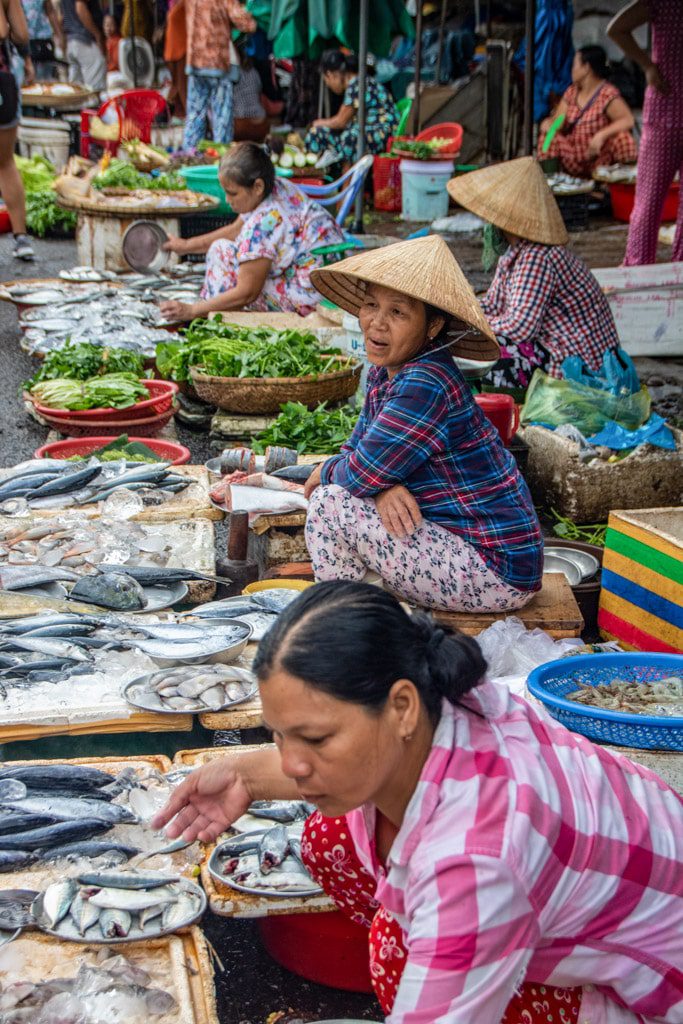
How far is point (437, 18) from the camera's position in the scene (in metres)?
15.9

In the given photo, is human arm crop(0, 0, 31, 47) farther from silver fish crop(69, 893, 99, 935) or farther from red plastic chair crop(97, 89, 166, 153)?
silver fish crop(69, 893, 99, 935)

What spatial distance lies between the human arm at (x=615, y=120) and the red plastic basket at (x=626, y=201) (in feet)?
1.58

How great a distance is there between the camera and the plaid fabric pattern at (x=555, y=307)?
5.61m

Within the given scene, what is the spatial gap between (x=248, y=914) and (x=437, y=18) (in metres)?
15.8

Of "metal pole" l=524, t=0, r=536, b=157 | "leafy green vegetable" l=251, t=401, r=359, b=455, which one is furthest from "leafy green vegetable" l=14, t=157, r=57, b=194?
"leafy green vegetable" l=251, t=401, r=359, b=455

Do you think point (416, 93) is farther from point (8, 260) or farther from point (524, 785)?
point (524, 785)

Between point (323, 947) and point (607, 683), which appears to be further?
point (607, 683)

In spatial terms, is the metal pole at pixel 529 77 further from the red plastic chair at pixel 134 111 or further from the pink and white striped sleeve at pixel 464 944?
the red plastic chair at pixel 134 111

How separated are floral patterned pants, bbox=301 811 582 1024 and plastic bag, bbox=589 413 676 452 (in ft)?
10.6

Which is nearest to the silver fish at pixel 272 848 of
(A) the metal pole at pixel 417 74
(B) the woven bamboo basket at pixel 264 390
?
(B) the woven bamboo basket at pixel 264 390

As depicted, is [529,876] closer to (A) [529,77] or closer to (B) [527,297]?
(B) [527,297]

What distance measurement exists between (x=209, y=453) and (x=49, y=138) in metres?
10.6

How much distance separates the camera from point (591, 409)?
5332 millimetres

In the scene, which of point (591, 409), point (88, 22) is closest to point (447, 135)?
point (591, 409)
